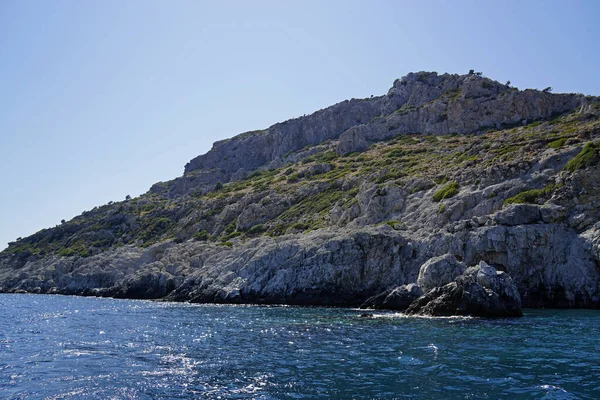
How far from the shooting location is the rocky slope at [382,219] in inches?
1721

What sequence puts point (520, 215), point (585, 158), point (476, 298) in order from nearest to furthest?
1. point (476, 298)
2. point (520, 215)
3. point (585, 158)

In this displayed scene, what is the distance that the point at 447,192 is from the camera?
56531mm

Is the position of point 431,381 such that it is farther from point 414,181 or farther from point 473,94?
point 473,94

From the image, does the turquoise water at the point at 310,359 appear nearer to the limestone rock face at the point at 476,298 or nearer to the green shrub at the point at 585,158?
the limestone rock face at the point at 476,298

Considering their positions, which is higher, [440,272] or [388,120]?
[388,120]

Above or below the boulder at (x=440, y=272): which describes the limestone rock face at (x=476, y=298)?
Answer: below

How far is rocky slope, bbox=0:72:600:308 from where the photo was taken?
43.7 meters

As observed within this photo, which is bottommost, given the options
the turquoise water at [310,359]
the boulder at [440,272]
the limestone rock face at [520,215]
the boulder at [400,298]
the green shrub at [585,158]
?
the turquoise water at [310,359]

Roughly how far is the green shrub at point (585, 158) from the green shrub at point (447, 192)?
12.3 m

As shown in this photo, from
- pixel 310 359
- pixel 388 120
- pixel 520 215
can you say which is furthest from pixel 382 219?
pixel 388 120

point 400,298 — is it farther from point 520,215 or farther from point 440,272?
point 520,215

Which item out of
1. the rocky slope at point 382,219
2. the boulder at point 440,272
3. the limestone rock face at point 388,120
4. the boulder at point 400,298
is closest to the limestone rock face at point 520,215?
the rocky slope at point 382,219

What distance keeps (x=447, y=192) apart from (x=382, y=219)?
9.16 meters

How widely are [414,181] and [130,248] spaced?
57131 millimetres
